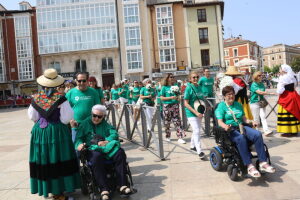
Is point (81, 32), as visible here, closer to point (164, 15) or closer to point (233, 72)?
point (164, 15)

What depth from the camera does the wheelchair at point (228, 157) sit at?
4254mm

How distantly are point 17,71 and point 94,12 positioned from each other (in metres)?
15.1

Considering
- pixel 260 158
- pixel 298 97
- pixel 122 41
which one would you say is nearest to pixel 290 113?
pixel 298 97

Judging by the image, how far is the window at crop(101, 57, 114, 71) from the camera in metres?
40.5

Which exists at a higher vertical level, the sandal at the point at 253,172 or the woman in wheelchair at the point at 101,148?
the woman in wheelchair at the point at 101,148

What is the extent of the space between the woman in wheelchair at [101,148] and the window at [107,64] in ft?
120

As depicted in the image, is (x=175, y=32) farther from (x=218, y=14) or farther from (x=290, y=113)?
(x=290, y=113)

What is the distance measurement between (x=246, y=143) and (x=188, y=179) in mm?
1041

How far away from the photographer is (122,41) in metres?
40.1

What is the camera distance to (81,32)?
3944 cm

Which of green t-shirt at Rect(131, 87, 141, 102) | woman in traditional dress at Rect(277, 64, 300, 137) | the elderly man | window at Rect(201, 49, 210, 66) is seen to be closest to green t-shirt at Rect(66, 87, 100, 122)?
the elderly man

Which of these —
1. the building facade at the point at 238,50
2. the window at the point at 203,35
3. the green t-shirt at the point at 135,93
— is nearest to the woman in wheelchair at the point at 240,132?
the green t-shirt at the point at 135,93

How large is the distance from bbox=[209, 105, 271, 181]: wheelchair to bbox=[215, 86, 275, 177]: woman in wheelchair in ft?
0.33

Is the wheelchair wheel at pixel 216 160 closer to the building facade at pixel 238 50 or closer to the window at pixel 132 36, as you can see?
the window at pixel 132 36
